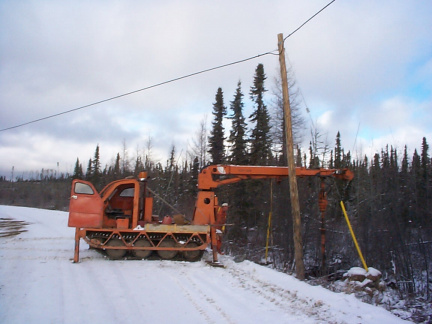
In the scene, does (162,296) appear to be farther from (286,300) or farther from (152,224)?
(152,224)

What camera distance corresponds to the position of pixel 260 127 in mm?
26109

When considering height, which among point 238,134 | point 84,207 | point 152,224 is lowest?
point 152,224

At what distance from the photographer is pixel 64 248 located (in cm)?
1328

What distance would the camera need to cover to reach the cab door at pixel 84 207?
10656 millimetres

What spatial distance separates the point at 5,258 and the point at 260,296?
8.53m

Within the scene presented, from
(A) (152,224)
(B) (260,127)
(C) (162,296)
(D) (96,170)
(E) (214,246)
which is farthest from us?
(D) (96,170)

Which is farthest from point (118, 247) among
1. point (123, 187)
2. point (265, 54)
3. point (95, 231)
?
point (265, 54)

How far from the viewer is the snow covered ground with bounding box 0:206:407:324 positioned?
5734 mm

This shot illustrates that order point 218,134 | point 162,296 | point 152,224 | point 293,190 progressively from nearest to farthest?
point 162,296 → point 293,190 → point 152,224 → point 218,134

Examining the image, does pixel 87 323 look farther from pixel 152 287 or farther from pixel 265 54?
pixel 265 54

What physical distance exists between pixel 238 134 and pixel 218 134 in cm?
551

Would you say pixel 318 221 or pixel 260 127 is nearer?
pixel 318 221

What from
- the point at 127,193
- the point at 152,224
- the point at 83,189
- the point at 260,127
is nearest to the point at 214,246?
the point at 152,224

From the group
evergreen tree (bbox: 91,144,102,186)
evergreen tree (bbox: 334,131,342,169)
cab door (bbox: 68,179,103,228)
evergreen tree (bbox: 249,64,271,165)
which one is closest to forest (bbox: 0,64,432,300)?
evergreen tree (bbox: 249,64,271,165)
